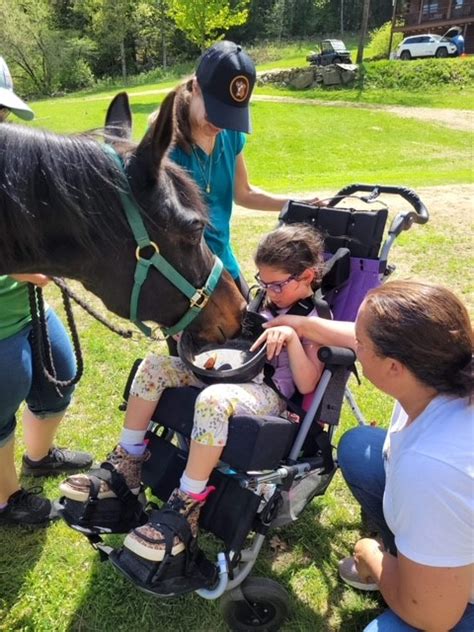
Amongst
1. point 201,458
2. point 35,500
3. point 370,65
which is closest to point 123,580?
point 35,500

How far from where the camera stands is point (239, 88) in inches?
94.1

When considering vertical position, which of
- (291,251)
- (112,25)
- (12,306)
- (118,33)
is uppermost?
(112,25)

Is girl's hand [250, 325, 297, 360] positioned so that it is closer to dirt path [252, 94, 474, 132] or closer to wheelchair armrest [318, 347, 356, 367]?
wheelchair armrest [318, 347, 356, 367]

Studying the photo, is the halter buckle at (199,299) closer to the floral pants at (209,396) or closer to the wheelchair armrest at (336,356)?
the floral pants at (209,396)

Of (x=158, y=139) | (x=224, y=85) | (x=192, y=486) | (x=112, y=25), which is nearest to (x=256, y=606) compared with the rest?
(x=192, y=486)

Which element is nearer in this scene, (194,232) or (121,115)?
(194,232)

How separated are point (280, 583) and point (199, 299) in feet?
4.88

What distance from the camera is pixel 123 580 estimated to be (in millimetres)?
2510

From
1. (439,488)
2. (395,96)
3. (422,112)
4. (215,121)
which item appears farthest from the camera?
(395,96)

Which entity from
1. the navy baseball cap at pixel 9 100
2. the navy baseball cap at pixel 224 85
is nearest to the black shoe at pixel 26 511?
the navy baseball cap at pixel 9 100

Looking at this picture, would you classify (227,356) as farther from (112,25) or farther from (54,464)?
(112,25)

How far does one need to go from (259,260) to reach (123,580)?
172 cm

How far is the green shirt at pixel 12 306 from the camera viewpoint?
92.6 inches

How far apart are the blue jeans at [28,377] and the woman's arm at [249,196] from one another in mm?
1346
